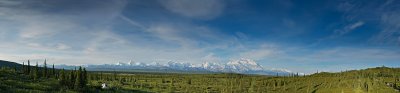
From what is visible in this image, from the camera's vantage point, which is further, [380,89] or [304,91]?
[304,91]

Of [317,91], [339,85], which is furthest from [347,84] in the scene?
[317,91]

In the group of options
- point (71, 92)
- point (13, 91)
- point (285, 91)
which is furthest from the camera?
point (285, 91)

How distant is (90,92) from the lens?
66.5 metres

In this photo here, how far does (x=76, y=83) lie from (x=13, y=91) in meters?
Answer: 27.5

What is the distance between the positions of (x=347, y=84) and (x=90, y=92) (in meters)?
106

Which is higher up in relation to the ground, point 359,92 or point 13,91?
point 13,91

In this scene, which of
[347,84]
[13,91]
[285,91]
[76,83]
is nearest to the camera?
[13,91]

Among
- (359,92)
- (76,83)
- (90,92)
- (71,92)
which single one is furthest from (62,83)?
(359,92)

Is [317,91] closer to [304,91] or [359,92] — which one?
[304,91]

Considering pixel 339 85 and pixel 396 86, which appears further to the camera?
pixel 339 85

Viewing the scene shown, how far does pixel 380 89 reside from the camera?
385ft

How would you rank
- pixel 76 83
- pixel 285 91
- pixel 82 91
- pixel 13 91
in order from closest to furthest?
pixel 13 91 < pixel 82 91 < pixel 76 83 < pixel 285 91

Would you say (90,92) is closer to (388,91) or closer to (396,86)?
(388,91)

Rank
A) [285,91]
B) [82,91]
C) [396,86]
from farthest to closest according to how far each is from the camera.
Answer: [285,91], [396,86], [82,91]
